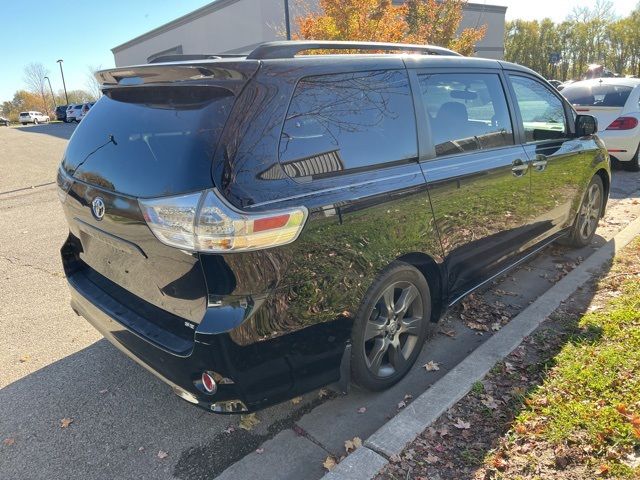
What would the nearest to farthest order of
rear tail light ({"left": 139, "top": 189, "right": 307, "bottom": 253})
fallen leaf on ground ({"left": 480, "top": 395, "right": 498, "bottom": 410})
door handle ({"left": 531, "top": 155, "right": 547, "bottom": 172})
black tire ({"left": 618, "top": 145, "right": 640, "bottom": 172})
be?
rear tail light ({"left": 139, "top": 189, "right": 307, "bottom": 253}) → fallen leaf on ground ({"left": 480, "top": 395, "right": 498, "bottom": 410}) → door handle ({"left": 531, "top": 155, "right": 547, "bottom": 172}) → black tire ({"left": 618, "top": 145, "right": 640, "bottom": 172})

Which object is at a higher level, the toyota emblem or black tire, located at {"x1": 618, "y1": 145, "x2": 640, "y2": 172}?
the toyota emblem

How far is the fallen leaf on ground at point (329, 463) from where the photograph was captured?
2.34 metres

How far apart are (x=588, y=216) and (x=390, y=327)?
338 cm

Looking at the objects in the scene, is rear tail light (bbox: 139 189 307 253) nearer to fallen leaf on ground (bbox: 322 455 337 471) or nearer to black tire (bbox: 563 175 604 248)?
fallen leaf on ground (bbox: 322 455 337 471)

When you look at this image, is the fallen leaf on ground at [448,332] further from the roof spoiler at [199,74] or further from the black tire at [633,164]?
the black tire at [633,164]

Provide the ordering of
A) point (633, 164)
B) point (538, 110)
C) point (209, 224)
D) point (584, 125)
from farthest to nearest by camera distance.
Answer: point (633, 164) → point (584, 125) → point (538, 110) → point (209, 224)

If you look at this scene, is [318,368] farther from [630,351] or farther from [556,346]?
[630,351]

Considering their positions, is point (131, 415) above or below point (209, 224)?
below

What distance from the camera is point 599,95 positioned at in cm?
857

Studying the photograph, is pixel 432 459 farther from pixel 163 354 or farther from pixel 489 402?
pixel 163 354

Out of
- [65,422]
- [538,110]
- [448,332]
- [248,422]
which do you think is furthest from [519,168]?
[65,422]

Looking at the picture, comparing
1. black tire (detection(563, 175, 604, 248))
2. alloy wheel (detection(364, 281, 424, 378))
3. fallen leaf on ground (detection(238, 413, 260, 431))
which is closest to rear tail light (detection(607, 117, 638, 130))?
black tire (detection(563, 175, 604, 248))

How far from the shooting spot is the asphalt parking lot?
8.00 feet

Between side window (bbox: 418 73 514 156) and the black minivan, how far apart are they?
20 mm
